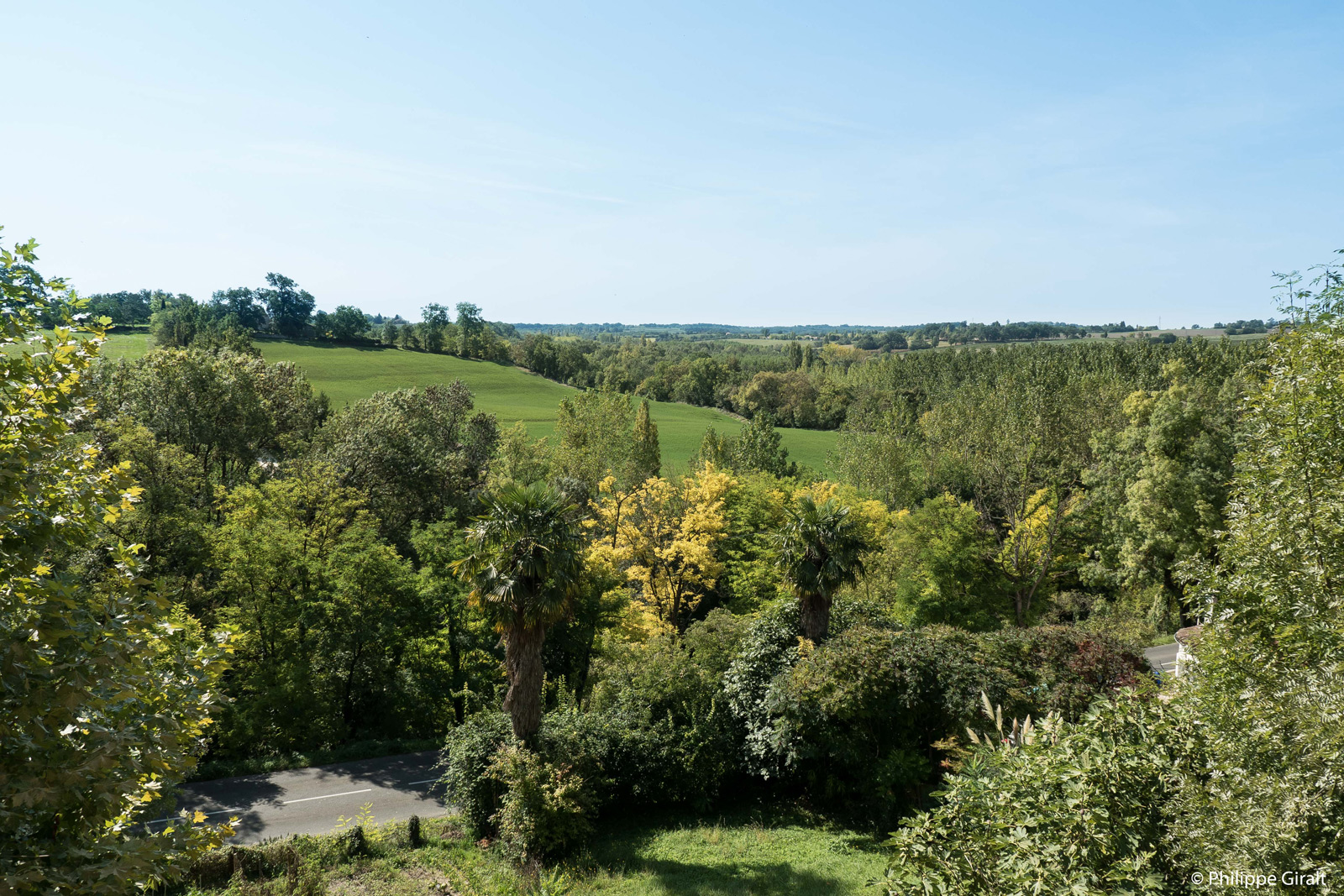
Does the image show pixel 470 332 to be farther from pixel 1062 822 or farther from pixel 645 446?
pixel 1062 822

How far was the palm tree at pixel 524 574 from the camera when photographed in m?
16.6

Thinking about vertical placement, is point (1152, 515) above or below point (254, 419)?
below

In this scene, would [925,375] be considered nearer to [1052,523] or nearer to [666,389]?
[666,389]

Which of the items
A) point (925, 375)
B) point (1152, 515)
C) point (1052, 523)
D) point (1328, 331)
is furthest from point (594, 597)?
point (925, 375)

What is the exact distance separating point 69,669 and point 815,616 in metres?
18.0

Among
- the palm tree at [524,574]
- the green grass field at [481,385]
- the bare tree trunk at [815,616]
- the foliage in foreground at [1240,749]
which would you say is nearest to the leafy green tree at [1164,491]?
the bare tree trunk at [815,616]

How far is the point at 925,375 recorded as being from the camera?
94.6m

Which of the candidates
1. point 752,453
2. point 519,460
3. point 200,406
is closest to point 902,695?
point 519,460

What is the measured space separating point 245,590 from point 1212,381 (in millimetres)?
57631

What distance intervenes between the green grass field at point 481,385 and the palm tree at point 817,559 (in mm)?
50490

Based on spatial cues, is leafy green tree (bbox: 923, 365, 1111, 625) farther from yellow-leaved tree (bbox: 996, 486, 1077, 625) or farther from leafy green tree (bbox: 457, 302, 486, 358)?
leafy green tree (bbox: 457, 302, 486, 358)

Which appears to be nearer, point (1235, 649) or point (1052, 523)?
point (1235, 649)

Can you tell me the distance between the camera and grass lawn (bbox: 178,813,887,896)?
14.3 m

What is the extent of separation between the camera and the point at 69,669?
5.21 m
